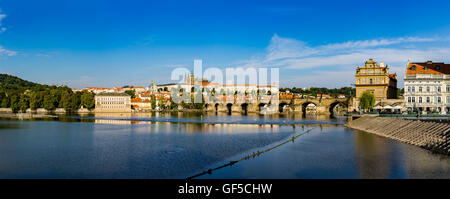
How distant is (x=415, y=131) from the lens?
89.9 ft

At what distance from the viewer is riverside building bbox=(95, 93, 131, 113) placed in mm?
107312

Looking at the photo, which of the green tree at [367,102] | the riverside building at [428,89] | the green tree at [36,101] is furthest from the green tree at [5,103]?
the riverside building at [428,89]

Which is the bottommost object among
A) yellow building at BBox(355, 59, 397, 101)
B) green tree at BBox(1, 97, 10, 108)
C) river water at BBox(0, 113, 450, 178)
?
river water at BBox(0, 113, 450, 178)

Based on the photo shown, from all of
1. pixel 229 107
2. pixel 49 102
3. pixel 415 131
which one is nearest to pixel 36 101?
pixel 49 102

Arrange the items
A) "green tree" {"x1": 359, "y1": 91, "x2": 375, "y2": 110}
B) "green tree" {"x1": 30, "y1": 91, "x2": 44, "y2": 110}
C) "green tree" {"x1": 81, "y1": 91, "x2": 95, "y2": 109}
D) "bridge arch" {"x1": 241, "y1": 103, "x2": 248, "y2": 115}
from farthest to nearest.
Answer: "green tree" {"x1": 30, "y1": 91, "x2": 44, "y2": 110}
"bridge arch" {"x1": 241, "y1": 103, "x2": 248, "y2": 115}
"green tree" {"x1": 81, "y1": 91, "x2": 95, "y2": 109}
"green tree" {"x1": 359, "y1": 91, "x2": 375, "y2": 110}

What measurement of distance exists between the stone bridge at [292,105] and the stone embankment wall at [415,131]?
29844 millimetres

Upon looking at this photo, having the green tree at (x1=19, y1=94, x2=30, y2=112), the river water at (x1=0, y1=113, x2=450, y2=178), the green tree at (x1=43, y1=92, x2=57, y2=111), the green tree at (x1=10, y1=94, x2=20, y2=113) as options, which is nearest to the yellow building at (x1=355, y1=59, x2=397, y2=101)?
the river water at (x1=0, y1=113, x2=450, y2=178)

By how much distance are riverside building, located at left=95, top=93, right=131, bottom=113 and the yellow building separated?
7160 cm

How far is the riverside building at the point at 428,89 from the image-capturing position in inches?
1800

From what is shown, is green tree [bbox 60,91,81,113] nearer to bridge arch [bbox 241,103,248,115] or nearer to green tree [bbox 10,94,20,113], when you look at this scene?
green tree [bbox 10,94,20,113]

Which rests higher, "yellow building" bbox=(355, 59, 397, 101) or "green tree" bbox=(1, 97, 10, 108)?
"yellow building" bbox=(355, 59, 397, 101)

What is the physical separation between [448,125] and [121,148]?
23.1 metres

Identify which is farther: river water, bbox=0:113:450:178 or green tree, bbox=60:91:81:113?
green tree, bbox=60:91:81:113

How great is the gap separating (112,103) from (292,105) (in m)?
57.5
